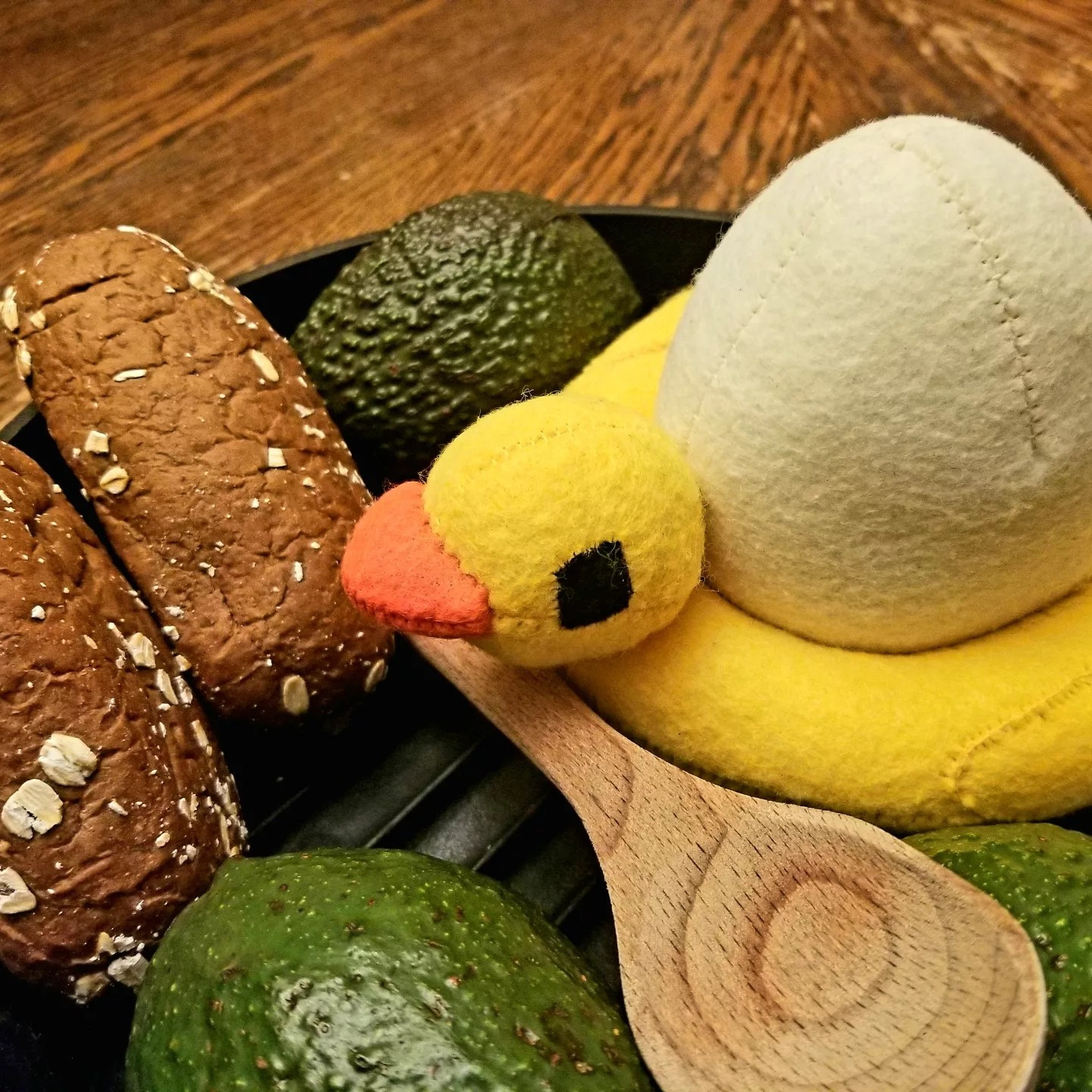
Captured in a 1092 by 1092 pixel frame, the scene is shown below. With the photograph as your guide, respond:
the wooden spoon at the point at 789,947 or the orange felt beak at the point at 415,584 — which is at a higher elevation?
the orange felt beak at the point at 415,584

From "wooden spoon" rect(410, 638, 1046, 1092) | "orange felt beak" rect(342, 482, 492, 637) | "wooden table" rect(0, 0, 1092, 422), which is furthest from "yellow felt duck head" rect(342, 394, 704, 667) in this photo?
"wooden table" rect(0, 0, 1092, 422)

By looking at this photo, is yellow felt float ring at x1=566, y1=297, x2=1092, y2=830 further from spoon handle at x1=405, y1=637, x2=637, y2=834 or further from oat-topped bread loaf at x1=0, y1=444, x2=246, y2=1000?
oat-topped bread loaf at x1=0, y1=444, x2=246, y2=1000

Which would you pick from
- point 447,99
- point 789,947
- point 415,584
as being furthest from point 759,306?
point 447,99

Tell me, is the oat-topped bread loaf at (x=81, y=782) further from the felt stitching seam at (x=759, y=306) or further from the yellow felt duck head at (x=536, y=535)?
the felt stitching seam at (x=759, y=306)

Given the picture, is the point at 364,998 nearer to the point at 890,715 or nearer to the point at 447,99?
the point at 890,715

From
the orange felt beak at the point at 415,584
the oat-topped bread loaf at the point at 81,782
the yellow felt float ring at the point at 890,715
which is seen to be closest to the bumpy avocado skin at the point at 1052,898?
the yellow felt float ring at the point at 890,715

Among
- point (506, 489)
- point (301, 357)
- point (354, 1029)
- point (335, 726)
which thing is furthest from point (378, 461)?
point (354, 1029)

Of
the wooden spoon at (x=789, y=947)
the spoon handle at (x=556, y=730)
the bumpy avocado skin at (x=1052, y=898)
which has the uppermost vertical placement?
the spoon handle at (x=556, y=730)
